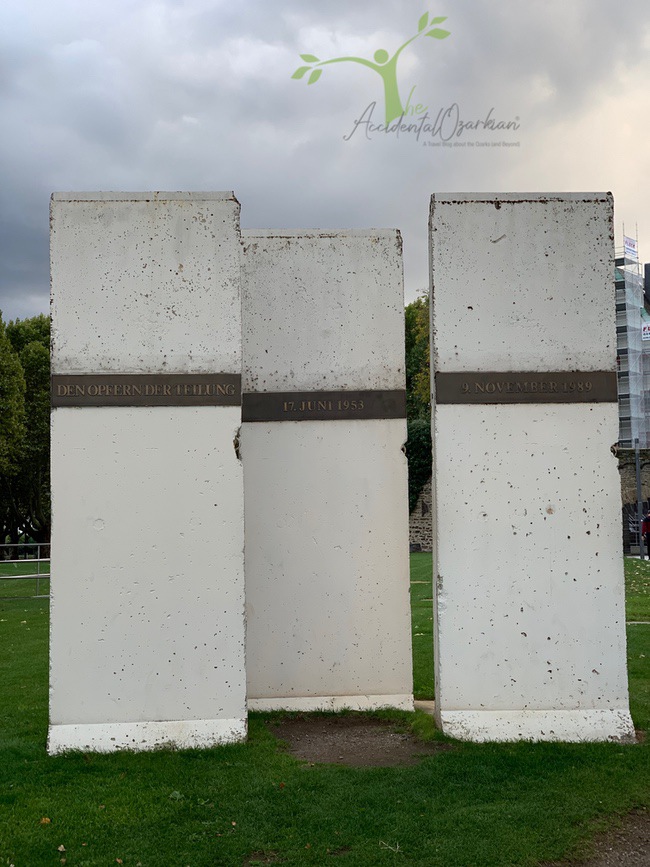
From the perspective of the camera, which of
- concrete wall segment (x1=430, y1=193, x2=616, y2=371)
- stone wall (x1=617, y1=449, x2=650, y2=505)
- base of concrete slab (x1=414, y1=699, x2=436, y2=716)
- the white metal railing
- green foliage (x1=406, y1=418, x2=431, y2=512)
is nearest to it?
concrete wall segment (x1=430, y1=193, x2=616, y2=371)

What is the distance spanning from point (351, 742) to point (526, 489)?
2201mm

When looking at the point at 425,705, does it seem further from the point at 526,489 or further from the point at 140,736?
the point at 140,736

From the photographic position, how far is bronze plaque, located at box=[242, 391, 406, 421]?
7207 millimetres

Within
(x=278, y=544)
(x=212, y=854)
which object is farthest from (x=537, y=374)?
(x=212, y=854)

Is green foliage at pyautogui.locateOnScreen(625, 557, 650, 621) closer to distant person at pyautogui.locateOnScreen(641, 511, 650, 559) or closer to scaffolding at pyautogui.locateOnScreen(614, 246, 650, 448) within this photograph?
distant person at pyautogui.locateOnScreen(641, 511, 650, 559)

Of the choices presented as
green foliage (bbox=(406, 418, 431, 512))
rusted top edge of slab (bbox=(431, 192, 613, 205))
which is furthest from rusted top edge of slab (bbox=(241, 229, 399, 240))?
green foliage (bbox=(406, 418, 431, 512))

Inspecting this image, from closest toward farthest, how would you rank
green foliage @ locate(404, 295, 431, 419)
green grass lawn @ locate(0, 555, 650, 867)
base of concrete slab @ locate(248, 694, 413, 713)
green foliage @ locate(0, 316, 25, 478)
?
1. green grass lawn @ locate(0, 555, 650, 867)
2. base of concrete slab @ locate(248, 694, 413, 713)
3. green foliage @ locate(0, 316, 25, 478)
4. green foliage @ locate(404, 295, 431, 419)

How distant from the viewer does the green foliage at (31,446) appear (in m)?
31.1

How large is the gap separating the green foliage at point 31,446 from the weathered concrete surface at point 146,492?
24018mm

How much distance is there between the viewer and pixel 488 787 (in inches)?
192

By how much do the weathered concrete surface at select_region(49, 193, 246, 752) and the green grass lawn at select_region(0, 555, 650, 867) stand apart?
387 mm

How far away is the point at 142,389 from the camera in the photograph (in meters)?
5.96

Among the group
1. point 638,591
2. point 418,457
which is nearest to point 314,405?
point 638,591

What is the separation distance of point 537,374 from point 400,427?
58.9 inches
